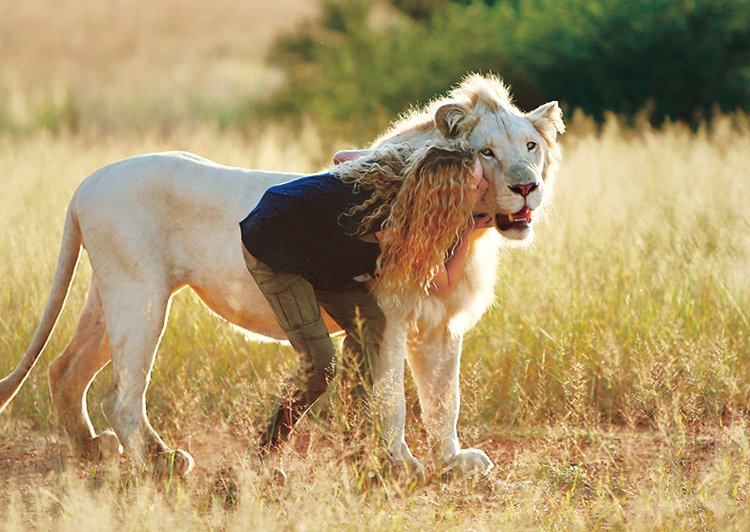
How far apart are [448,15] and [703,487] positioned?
15233mm

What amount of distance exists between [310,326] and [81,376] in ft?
4.33

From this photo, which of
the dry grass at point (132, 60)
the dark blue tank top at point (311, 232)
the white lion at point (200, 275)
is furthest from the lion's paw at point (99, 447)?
the dry grass at point (132, 60)

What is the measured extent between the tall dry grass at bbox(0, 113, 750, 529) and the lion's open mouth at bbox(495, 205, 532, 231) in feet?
2.01

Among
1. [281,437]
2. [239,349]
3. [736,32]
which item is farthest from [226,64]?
[281,437]

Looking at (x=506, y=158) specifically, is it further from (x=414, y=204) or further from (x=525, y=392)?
(x=525, y=392)

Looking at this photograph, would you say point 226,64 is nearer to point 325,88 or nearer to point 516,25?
point 325,88

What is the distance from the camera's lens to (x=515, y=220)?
4695mm

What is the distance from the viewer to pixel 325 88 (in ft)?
60.2

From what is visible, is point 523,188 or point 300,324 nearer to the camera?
point 523,188

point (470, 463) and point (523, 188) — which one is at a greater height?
point (523, 188)

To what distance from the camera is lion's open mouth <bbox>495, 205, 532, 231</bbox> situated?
466cm

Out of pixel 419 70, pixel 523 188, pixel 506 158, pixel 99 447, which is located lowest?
pixel 99 447

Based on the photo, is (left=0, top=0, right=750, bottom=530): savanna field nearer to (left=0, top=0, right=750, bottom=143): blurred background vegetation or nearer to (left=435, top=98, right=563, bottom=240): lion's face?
(left=435, top=98, right=563, bottom=240): lion's face

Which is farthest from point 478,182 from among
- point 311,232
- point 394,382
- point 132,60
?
point 132,60
